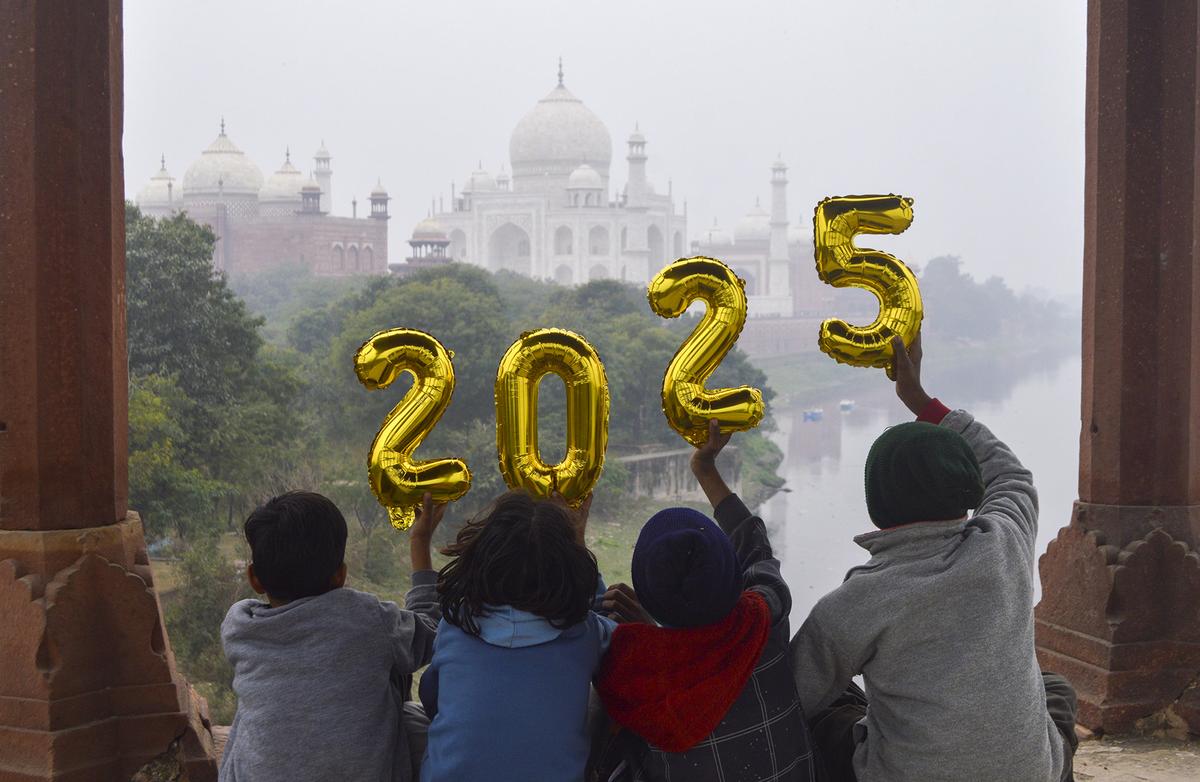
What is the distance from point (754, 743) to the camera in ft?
3.18

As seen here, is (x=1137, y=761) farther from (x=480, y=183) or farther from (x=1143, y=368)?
(x=480, y=183)

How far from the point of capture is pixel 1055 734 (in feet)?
3.46

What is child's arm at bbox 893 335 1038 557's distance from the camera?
1.06 metres

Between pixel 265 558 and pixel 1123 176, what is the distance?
114 centimetres

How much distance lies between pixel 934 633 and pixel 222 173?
22.8 m

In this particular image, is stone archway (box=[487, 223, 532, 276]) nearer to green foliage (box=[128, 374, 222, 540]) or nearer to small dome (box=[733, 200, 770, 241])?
small dome (box=[733, 200, 770, 241])

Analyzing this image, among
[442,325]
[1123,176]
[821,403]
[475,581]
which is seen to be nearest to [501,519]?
[475,581]

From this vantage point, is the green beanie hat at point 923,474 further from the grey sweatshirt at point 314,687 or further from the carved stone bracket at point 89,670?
the carved stone bracket at point 89,670

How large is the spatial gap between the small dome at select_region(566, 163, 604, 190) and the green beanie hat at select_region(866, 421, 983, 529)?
22542mm

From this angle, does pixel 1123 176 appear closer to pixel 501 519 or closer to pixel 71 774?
pixel 501 519

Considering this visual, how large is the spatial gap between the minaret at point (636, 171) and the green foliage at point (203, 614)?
1914 cm

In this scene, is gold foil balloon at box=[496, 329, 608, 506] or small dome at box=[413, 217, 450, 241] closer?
gold foil balloon at box=[496, 329, 608, 506]

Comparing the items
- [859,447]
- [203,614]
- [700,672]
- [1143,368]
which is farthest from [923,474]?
[859,447]

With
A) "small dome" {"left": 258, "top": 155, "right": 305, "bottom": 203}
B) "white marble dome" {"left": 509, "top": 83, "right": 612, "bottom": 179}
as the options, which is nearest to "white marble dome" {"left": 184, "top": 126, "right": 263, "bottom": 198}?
"small dome" {"left": 258, "top": 155, "right": 305, "bottom": 203}
